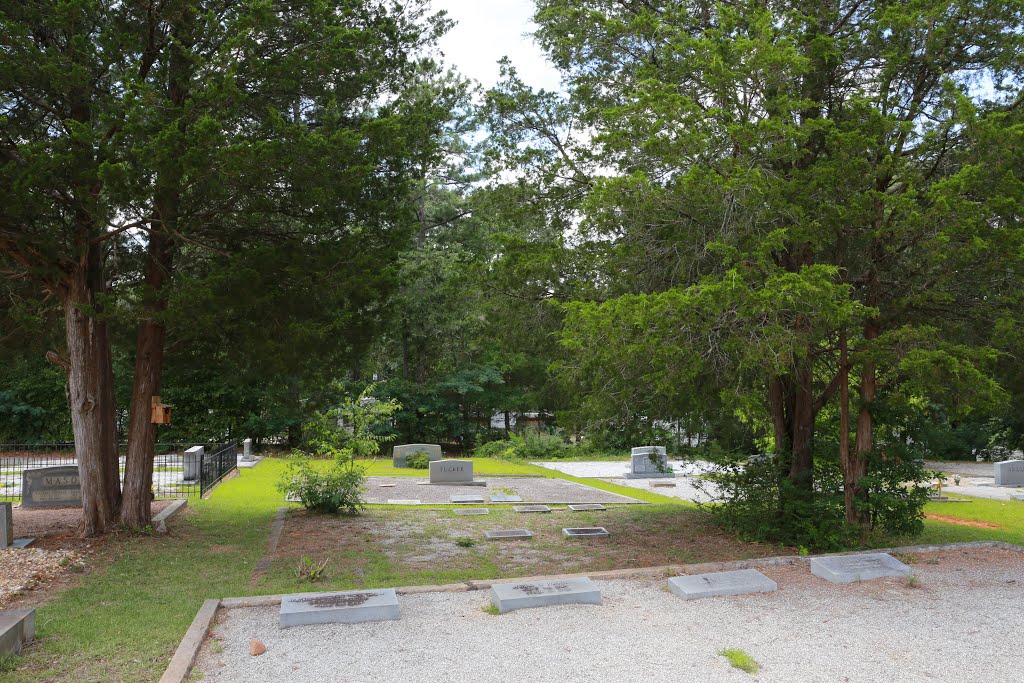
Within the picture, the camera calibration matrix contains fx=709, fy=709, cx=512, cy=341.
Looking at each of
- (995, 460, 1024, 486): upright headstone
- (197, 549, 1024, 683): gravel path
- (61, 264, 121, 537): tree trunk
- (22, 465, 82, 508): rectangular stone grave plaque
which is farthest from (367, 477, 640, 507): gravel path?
(995, 460, 1024, 486): upright headstone

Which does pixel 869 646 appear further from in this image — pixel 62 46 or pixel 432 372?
pixel 432 372

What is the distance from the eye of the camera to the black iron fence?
15366mm

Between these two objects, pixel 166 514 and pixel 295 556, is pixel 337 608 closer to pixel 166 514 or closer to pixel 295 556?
pixel 295 556

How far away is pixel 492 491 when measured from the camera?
16516 millimetres

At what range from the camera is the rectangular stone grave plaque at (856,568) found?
711 centimetres

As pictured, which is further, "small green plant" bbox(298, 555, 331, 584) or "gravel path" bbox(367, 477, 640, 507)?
"gravel path" bbox(367, 477, 640, 507)

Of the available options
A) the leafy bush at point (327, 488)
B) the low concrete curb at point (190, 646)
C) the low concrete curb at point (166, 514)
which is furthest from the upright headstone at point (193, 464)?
the low concrete curb at point (190, 646)

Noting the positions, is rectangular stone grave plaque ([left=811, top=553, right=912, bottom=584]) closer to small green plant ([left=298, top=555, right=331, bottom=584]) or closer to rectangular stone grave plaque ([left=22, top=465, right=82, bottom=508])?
small green plant ([left=298, top=555, right=331, bottom=584])

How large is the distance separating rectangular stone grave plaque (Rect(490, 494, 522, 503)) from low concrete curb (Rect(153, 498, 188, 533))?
589 cm

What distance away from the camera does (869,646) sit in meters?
5.30

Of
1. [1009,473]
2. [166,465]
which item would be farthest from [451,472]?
[1009,473]

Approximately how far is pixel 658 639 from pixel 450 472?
12957mm

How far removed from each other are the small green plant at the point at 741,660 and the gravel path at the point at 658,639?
0.08 metres

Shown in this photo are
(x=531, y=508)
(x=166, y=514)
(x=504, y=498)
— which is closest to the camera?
(x=166, y=514)
